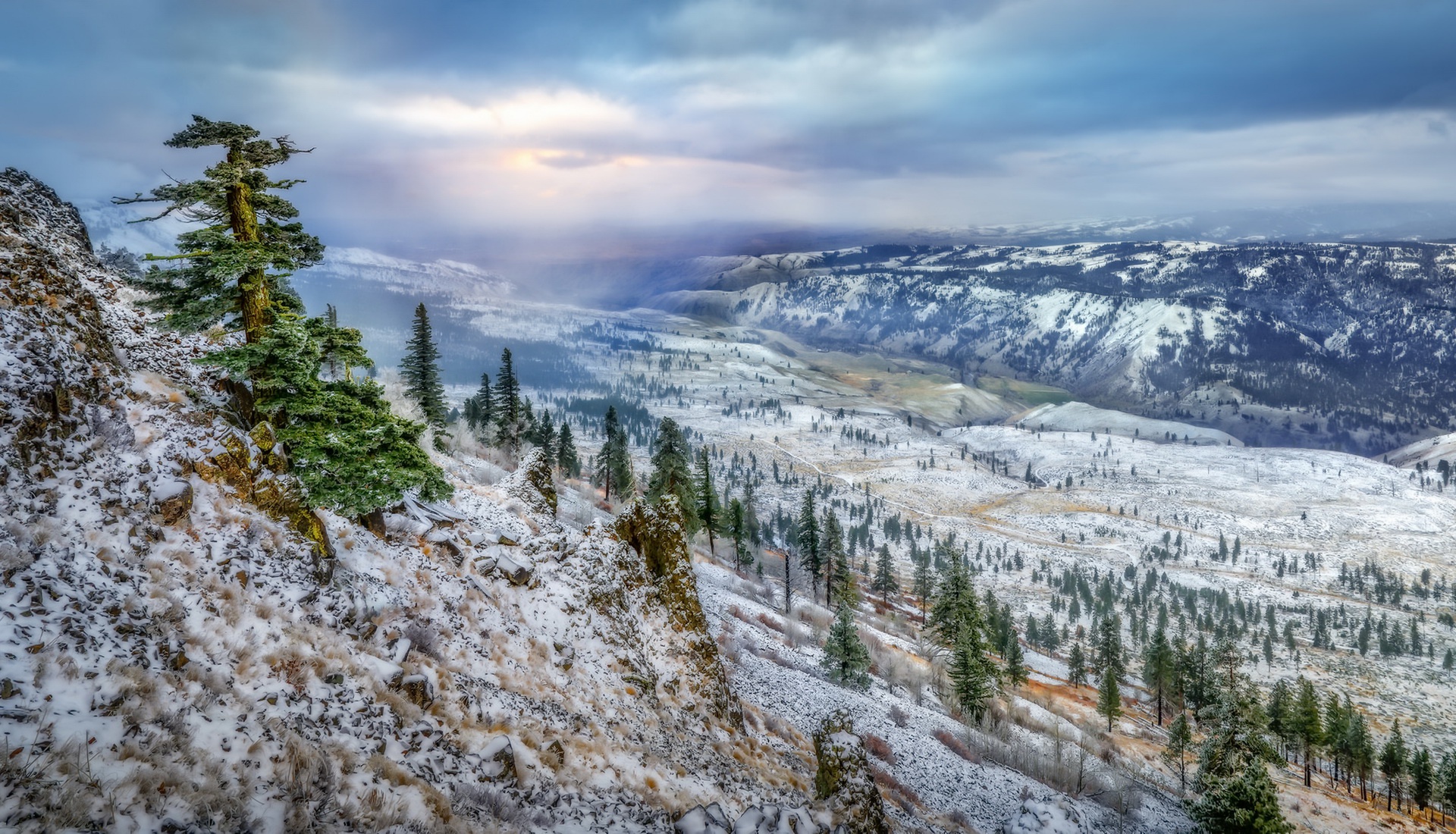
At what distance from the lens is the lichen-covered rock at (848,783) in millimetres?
15625

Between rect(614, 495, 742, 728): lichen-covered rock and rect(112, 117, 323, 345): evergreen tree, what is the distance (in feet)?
43.2

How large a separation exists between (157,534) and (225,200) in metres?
8.64

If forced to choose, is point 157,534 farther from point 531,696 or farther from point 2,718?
point 531,696

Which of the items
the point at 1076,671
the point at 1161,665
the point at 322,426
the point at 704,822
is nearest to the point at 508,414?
the point at 322,426

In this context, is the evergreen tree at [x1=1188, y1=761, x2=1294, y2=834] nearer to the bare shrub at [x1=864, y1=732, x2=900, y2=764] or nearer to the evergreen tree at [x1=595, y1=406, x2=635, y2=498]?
the bare shrub at [x1=864, y1=732, x2=900, y2=764]

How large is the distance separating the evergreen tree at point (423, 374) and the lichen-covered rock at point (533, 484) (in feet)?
76.2

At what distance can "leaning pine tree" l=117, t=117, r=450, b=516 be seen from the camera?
1381 centimetres

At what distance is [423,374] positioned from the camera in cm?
5172

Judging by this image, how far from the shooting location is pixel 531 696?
14133 millimetres

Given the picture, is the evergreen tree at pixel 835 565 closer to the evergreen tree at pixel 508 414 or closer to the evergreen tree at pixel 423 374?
the evergreen tree at pixel 508 414


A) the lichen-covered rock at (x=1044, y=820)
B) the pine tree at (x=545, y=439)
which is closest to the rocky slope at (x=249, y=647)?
the lichen-covered rock at (x=1044, y=820)

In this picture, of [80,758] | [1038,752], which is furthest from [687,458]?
[80,758]

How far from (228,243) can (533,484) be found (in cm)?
1527

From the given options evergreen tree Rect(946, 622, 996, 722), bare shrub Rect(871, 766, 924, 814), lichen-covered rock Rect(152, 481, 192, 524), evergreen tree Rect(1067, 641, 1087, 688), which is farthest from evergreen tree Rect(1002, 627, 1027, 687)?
lichen-covered rock Rect(152, 481, 192, 524)
